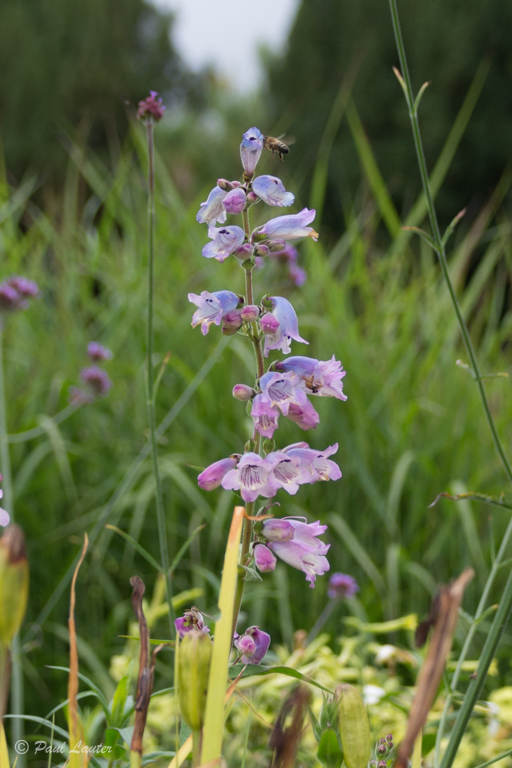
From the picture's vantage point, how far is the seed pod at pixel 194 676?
465 millimetres

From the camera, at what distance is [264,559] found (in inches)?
27.0

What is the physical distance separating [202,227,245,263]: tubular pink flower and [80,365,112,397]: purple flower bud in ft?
4.89

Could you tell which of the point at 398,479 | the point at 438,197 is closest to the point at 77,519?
the point at 398,479

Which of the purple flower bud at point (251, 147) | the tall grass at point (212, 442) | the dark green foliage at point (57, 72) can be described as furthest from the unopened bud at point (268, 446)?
the dark green foliage at point (57, 72)

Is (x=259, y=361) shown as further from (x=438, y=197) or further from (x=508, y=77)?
(x=508, y=77)

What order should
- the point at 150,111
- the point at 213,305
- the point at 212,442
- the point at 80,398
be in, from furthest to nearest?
the point at 212,442 → the point at 80,398 → the point at 150,111 → the point at 213,305

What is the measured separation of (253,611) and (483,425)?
1.16m

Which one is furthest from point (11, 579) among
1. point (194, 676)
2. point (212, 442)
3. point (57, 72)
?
point (57, 72)

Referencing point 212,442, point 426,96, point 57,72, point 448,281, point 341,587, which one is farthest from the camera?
point 57,72

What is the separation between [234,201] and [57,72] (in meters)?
16.7

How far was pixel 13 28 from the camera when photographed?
1566cm

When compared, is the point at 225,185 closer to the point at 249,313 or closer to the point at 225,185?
the point at 225,185

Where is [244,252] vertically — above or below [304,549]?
above

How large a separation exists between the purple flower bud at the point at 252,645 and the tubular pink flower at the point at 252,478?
154 mm
